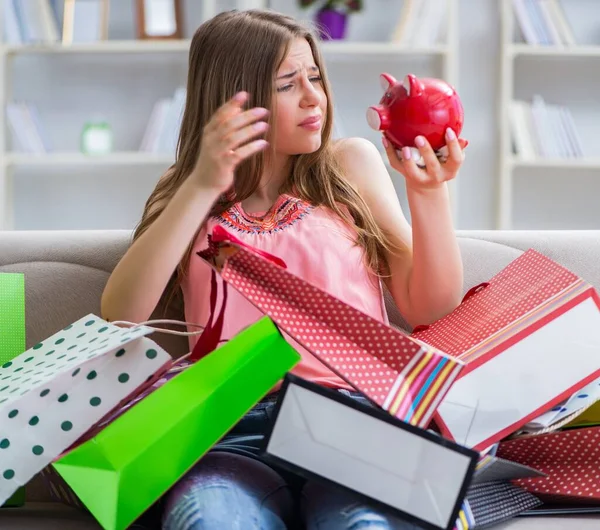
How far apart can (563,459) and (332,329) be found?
379 millimetres

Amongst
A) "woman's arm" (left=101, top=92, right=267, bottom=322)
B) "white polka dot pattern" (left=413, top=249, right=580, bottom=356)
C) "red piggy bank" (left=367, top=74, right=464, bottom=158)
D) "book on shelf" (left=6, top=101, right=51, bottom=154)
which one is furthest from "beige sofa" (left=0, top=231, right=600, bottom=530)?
"book on shelf" (left=6, top=101, right=51, bottom=154)

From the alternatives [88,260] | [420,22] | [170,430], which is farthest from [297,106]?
[420,22]

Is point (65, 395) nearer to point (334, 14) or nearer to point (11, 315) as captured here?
point (11, 315)

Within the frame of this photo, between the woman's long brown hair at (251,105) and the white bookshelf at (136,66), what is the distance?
6.65ft

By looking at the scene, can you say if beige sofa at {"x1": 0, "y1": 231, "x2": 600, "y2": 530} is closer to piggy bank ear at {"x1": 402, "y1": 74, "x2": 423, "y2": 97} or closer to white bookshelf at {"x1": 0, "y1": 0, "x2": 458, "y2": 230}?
piggy bank ear at {"x1": 402, "y1": 74, "x2": 423, "y2": 97}

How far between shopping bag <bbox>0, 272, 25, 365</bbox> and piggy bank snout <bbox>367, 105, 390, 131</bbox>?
60 cm

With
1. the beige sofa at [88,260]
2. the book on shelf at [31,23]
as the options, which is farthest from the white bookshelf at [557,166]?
the beige sofa at [88,260]

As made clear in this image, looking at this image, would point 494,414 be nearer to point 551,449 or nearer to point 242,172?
point 551,449

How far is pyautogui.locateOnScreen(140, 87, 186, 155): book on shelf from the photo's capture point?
347 centimetres

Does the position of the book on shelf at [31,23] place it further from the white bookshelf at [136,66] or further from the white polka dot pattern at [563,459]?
the white polka dot pattern at [563,459]

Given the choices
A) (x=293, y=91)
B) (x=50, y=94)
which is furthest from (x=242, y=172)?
(x=50, y=94)

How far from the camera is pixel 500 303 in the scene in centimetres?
117

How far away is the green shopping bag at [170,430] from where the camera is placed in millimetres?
909

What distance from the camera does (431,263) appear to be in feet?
4.18
